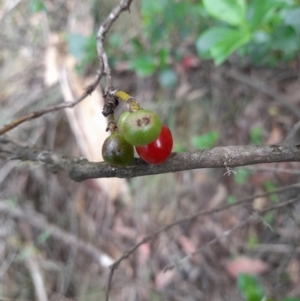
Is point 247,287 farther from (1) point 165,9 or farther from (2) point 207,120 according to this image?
(1) point 165,9

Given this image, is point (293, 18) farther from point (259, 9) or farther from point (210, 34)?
point (210, 34)

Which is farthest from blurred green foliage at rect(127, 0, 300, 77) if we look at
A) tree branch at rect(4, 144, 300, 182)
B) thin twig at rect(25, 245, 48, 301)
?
thin twig at rect(25, 245, 48, 301)

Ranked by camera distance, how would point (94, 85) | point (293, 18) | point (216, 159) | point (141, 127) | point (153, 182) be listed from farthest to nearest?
point (153, 182)
point (293, 18)
point (94, 85)
point (216, 159)
point (141, 127)

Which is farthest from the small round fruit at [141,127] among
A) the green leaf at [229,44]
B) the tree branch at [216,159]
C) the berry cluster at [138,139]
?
the green leaf at [229,44]

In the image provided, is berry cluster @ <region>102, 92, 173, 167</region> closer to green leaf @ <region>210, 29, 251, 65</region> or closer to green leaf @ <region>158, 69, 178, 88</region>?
green leaf @ <region>210, 29, 251, 65</region>

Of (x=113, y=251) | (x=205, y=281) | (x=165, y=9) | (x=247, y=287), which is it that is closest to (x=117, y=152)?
(x=247, y=287)

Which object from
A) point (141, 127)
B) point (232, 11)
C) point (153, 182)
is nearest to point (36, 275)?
point (153, 182)

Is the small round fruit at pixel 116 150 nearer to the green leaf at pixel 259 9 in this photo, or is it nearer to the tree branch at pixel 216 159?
the tree branch at pixel 216 159
